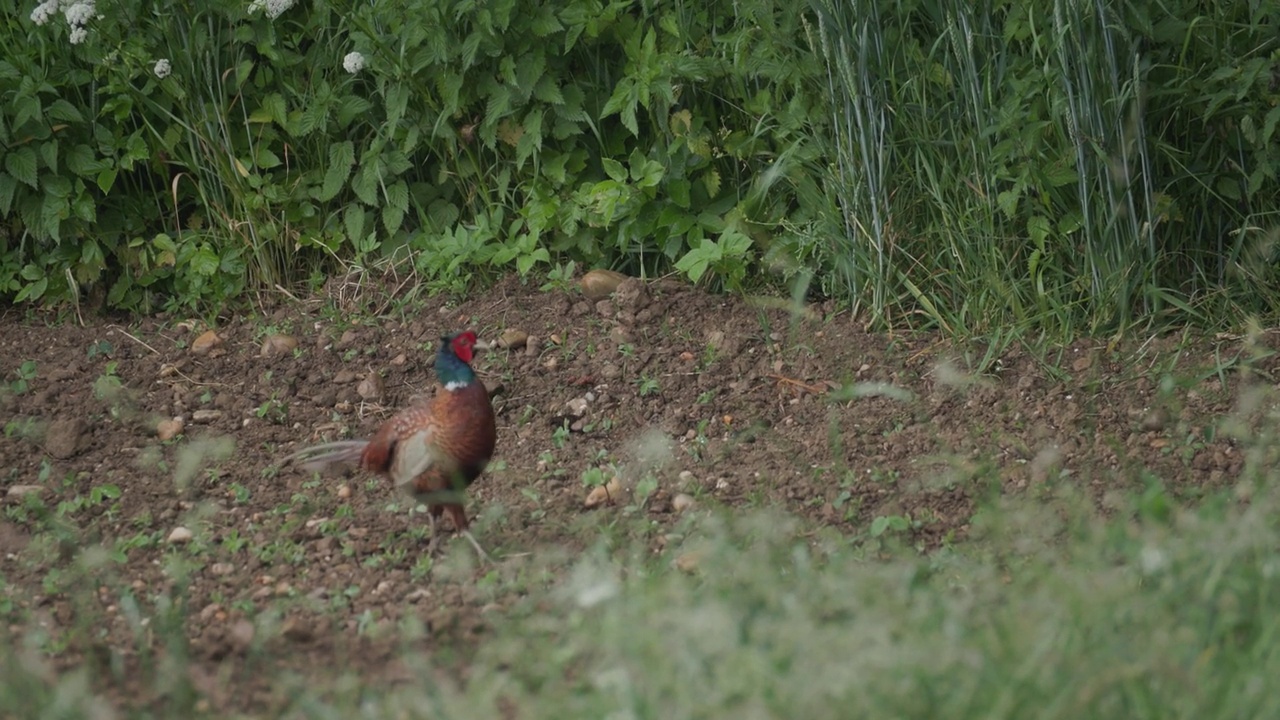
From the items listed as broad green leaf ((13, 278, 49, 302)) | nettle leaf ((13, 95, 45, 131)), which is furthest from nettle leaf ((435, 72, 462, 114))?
broad green leaf ((13, 278, 49, 302))

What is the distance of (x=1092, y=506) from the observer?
3.92m

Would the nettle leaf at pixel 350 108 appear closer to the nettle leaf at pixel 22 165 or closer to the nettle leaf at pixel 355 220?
the nettle leaf at pixel 355 220

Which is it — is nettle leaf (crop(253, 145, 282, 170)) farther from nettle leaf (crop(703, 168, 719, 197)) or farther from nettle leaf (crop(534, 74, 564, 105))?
nettle leaf (crop(703, 168, 719, 197))

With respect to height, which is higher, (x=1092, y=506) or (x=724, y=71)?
(x=724, y=71)

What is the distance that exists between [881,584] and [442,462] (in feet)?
4.25

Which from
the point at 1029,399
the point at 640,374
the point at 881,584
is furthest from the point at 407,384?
the point at 881,584

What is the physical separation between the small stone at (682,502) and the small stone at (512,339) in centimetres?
127

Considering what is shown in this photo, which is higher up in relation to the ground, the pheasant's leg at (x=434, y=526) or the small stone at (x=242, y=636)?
the small stone at (x=242, y=636)

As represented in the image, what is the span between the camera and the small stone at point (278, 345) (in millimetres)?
5398

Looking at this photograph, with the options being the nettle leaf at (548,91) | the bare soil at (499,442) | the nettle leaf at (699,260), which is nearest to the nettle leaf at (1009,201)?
the bare soil at (499,442)

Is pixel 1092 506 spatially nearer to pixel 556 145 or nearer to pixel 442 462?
pixel 442 462

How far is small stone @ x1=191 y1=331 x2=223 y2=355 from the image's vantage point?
217 inches

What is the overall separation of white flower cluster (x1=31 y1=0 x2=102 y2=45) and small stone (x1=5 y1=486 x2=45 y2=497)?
167 cm

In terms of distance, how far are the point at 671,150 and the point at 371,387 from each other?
135 centimetres
